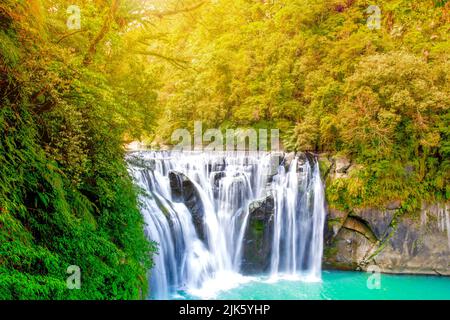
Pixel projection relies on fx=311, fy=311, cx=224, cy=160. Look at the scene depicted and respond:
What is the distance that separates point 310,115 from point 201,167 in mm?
5195

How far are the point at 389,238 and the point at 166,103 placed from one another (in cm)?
1454

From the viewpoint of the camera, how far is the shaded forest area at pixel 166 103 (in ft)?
11.3

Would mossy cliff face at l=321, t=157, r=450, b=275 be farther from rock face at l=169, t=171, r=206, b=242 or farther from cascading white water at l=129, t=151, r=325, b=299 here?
rock face at l=169, t=171, r=206, b=242

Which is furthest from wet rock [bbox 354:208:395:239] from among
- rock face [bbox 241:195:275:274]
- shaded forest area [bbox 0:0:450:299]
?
rock face [bbox 241:195:275:274]

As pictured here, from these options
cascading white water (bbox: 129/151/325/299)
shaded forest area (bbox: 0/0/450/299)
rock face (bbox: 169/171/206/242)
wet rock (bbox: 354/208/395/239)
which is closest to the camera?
shaded forest area (bbox: 0/0/450/299)

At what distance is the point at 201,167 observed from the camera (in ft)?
40.5

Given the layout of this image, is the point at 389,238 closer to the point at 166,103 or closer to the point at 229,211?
the point at 229,211

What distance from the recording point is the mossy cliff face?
426 inches

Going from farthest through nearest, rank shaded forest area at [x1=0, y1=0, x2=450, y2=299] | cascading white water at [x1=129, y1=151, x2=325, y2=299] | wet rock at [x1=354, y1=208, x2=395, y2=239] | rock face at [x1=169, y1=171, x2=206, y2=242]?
wet rock at [x1=354, y1=208, x2=395, y2=239] < rock face at [x1=169, y1=171, x2=206, y2=242] < cascading white water at [x1=129, y1=151, x2=325, y2=299] < shaded forest area at [x1=0, y1=0, x2=450, y2=299]

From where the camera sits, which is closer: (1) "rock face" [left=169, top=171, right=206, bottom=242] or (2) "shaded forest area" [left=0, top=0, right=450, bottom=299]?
(2) "shaded forest area" [left=0, top=0, right=450, bottom=299]

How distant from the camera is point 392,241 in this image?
11.0 meters

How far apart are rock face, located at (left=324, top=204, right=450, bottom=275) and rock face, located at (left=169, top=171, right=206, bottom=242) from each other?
4850 mm

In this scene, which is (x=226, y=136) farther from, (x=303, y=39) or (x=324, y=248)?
(x=324, y=248)
